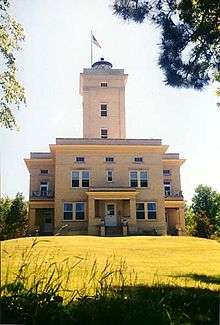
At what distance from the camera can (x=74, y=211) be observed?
1977 centimetres

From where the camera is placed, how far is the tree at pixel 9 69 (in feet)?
21.7

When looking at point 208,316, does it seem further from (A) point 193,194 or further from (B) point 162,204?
(A) point 193,194

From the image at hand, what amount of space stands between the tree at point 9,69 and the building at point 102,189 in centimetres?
1261

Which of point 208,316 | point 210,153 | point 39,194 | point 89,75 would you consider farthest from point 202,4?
point 89,75

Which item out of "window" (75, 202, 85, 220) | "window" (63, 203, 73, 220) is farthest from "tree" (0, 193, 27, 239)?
"window" (75, 202, 85, 220)

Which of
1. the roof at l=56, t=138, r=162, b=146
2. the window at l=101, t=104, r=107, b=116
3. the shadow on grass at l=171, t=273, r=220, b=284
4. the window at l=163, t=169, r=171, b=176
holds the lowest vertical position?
the shadow on grass at l=171, t=273, r=220, b=284

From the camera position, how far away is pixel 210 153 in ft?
18.5

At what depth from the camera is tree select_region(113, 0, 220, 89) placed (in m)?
5.14

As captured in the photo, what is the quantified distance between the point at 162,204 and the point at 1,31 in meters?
14.7

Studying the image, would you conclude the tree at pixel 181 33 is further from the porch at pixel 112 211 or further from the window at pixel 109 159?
the window at pixel 109 159

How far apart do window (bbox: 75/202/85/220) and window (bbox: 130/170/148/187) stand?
2.60 meters

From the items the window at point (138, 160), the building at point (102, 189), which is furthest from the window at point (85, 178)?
the window at point (138, 160)

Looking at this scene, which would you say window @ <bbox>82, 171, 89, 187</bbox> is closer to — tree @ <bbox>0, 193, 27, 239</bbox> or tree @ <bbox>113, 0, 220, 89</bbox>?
tree @ <bbox>0, 193, 27, 239</bbox>

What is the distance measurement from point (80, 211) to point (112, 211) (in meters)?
1.53
